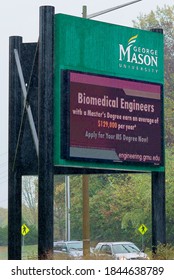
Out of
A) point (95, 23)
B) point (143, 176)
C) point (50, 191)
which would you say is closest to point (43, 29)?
point (95, 23)

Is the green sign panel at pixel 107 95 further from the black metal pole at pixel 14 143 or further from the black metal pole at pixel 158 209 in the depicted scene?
the black metal pole at pixel 14 143

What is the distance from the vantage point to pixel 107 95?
2972cm

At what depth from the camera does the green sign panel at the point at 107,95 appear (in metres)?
28.9

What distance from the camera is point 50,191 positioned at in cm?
2850

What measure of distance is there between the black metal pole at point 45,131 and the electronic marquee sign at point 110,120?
0.39 m

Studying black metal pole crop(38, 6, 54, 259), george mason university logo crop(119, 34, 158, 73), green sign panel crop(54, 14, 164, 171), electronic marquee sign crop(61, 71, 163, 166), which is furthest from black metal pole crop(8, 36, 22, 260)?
george mason university logo crop(119, 34, 158, 73)

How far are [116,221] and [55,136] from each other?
4751 centimetres

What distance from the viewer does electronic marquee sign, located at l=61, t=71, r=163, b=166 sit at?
94.7ft

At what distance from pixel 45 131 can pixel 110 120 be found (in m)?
2.04

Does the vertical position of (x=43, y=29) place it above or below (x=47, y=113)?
above

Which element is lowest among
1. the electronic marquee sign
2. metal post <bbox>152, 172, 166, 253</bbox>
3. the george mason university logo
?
metal post <bbox>152, 172, 166, 253</bbox>

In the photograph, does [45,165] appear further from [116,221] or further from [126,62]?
[116,221]

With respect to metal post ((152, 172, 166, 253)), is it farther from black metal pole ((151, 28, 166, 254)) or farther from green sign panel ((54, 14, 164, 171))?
green sign panel ((54, 14, 164, 171))

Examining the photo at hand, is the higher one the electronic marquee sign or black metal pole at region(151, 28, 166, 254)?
the electronic marquee sign
